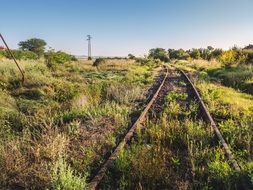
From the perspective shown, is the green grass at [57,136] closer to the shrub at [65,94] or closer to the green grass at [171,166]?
the shrub at [65,94]

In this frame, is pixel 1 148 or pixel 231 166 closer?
pixel 231 166

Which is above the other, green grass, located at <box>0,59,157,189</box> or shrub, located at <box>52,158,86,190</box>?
shrub, located at <box>52,158,86,190</box>

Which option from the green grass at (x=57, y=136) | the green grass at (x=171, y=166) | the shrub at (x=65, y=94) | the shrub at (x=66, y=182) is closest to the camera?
the shrub at (x=66, y=182)

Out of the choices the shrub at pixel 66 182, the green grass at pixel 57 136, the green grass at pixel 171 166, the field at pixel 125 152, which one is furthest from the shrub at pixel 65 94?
the shrub at pixel 66 182

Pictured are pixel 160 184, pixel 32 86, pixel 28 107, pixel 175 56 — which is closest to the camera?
pixel 160 184

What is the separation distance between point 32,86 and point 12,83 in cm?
154

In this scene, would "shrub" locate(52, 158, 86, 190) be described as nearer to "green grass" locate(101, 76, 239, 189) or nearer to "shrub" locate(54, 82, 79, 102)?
"green grass" locate(101, 76, 239, 189)

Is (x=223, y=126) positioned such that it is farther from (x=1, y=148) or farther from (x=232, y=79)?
(x=232, y=79)

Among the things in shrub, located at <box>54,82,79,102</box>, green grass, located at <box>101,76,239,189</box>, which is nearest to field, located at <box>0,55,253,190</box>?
green grass, located at <box>101,76,239,189</box>

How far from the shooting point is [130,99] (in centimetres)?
1248

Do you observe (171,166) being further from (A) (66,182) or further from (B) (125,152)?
(A) (66,182)

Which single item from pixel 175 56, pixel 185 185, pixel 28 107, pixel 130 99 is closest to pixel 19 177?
pixel 185 185

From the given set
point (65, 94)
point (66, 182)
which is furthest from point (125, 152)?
point (65, 94)

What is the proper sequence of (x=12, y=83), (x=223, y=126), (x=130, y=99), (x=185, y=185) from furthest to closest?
(x=12, y=83) < (x=130, y=99) < (x=223, y=126) < (x=185, y=185)
